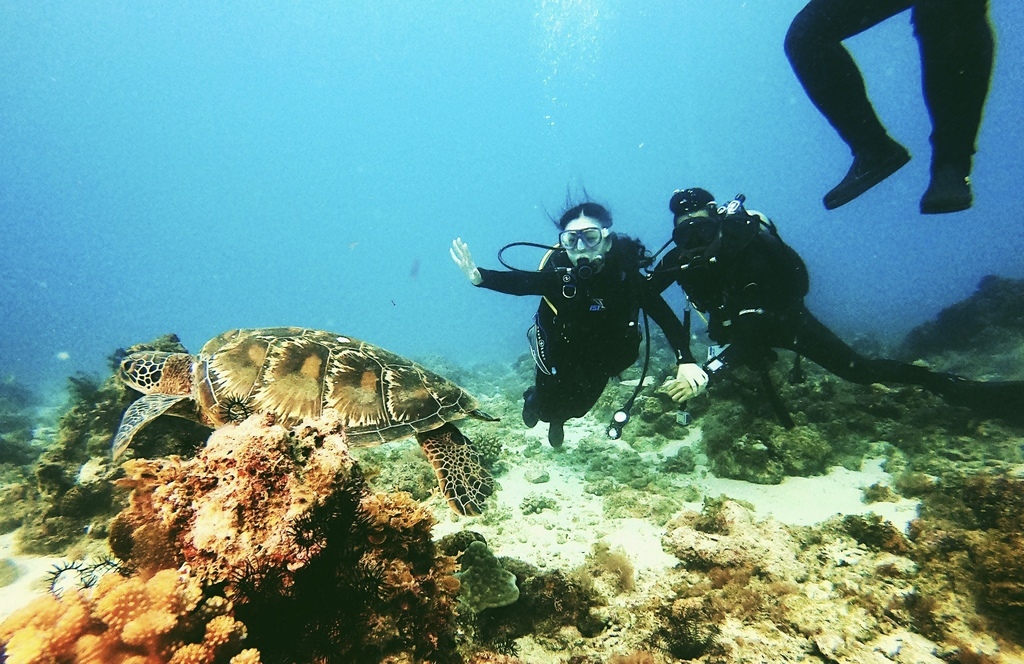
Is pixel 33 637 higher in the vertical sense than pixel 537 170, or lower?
lower

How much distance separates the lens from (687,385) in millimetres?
5074

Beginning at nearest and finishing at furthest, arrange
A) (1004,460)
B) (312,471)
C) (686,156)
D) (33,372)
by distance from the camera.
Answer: (312,471) → (1004,460) → (33,372) → (686,156)

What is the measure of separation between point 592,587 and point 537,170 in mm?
154055

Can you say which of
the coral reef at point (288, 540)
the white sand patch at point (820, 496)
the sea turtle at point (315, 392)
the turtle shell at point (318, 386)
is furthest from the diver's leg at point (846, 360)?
the coral reef at point (288, 540)

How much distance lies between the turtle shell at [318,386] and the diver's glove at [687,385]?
2.54 meters

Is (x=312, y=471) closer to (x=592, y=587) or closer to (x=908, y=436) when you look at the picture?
(x=592, y=587)

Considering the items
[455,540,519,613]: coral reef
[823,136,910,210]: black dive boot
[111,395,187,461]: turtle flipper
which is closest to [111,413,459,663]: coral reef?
[455,540,519,613]: coral reef

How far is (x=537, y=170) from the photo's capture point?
474 feet

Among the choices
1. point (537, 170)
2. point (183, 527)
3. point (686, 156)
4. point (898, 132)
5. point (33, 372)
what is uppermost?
point (537, 170)

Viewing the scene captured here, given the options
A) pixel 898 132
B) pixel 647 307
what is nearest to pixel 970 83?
pixel 647 307

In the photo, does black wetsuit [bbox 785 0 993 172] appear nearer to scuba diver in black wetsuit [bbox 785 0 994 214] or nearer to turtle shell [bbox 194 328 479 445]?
scuba diver in black wetsuit [bbox 785 0 994 214]

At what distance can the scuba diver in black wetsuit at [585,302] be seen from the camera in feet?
20.1

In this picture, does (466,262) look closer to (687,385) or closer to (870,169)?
(687,385)

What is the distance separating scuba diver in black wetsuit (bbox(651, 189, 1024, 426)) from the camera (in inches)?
222
